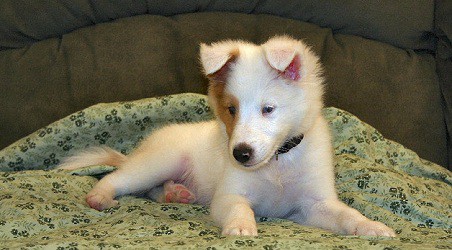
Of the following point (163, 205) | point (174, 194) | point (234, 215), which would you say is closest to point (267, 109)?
point (234, 215)

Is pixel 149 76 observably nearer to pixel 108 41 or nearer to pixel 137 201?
pixel 108 41

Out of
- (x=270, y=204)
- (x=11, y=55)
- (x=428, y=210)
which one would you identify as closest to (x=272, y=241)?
(x=270, y=204)

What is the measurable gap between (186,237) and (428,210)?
1.01m

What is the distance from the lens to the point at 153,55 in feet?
13.0

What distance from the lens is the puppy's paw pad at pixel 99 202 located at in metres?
2.97

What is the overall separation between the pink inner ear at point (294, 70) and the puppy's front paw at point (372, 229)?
63 centimetres

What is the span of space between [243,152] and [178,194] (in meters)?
0.80

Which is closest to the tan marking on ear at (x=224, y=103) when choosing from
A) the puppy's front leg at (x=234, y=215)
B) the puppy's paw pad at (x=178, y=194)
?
the puppy's front leg at (x=234, y=215)

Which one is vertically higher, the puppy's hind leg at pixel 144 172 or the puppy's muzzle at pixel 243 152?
the puppy's muzzle at pixel 243 152

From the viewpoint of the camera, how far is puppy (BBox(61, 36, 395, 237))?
101 inches

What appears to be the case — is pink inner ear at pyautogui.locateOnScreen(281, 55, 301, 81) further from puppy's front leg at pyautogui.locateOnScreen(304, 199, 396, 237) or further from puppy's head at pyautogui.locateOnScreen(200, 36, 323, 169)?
puppy's front leg at pyautogui.locateOnScreen(304, 199, 396, 237)

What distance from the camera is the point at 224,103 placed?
2.75 meters

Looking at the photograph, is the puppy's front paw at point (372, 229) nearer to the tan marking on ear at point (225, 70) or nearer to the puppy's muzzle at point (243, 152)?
the puppy's muzzle at point (243, 152)

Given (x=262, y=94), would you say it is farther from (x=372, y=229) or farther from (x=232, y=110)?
(x=372, y=229)
